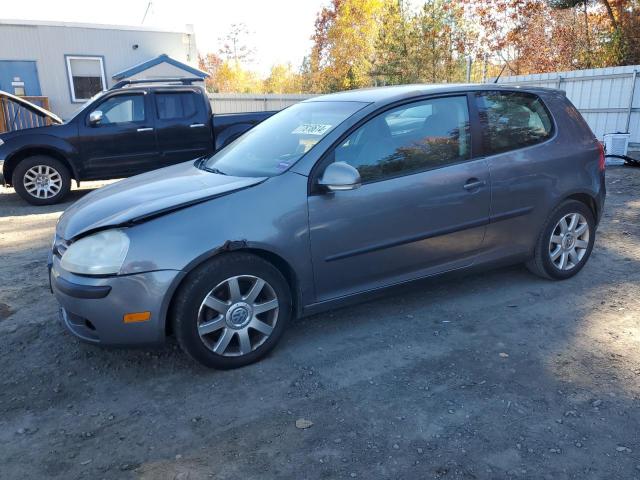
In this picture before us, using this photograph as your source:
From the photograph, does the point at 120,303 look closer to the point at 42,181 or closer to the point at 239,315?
the point at 239,315

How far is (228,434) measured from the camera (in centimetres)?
263

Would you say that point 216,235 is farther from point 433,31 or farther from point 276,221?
point 433,31

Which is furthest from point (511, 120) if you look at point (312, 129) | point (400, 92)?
point (312, 129)

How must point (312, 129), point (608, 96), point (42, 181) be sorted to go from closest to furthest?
point (312, 129) < point (42, 181) < point (608, 96)

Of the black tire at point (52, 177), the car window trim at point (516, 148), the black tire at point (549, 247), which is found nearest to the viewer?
the car window trim at point (516, 148)

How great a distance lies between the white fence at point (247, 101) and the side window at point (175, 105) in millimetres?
9071

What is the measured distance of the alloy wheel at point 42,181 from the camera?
8.11 meters

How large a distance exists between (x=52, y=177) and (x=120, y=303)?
6.32 m

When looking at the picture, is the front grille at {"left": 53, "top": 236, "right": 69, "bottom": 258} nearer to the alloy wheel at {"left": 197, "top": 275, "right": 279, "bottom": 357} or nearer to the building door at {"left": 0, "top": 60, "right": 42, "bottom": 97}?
the alloy wheel at {"left": 197, "top": 275, "right": 279, "bottom": 357}

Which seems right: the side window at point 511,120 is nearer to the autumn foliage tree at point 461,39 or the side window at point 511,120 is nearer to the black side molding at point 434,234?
the black side molding at point 434,234

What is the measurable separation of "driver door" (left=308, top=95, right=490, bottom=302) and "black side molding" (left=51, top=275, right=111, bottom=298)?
1.24 meters

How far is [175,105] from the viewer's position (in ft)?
29.2

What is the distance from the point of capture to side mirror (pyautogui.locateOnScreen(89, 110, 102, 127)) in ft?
27.0

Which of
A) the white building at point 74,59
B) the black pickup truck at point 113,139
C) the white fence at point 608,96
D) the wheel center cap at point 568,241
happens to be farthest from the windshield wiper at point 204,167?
the white building at point 74,59
